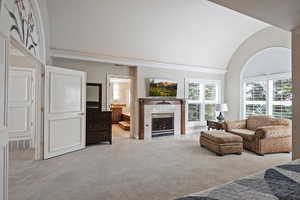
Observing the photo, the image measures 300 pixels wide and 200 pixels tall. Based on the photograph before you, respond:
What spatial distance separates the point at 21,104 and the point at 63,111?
162 cm

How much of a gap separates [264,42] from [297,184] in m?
5.86

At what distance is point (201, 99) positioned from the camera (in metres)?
7.07

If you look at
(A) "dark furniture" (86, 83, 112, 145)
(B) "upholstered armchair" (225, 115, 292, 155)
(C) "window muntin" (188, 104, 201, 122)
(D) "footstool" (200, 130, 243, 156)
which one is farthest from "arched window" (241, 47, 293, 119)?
(A) "dark furniture" (86, 83, 112, 145)

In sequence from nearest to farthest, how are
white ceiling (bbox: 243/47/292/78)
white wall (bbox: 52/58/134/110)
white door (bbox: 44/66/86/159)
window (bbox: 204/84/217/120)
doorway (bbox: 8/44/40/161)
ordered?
white door (bbox: 44/66/86/159) → doorway (bbox: 8/44/40/161) → white wall (bbox: 52/58/134/110) → white ceiling (bbox: 243/47/292/78) → window (bbox: 204/84/217/120)

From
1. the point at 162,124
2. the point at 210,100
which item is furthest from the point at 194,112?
the point at 162,124

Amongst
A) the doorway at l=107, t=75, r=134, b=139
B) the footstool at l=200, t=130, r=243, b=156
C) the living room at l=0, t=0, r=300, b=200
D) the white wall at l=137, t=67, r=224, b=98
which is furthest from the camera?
the doorway at l=107, t=75, r=134, b=139

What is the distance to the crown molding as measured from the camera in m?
4.80

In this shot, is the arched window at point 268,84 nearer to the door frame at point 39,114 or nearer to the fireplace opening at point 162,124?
the fireplace opening at point 162,124

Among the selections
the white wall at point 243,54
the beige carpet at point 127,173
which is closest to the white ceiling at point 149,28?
the white wall at point 243,54

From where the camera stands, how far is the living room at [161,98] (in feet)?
8.27

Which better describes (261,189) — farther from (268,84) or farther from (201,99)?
(201,99)

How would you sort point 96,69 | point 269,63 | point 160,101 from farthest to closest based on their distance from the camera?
1. point 160,101
2. point 269,63
3. point 96,69

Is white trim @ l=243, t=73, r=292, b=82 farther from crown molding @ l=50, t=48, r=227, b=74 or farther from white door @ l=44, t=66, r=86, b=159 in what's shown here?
white door @ l=44, t=66, r=86, b=159

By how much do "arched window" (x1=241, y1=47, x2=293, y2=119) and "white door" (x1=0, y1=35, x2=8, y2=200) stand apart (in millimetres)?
6535
